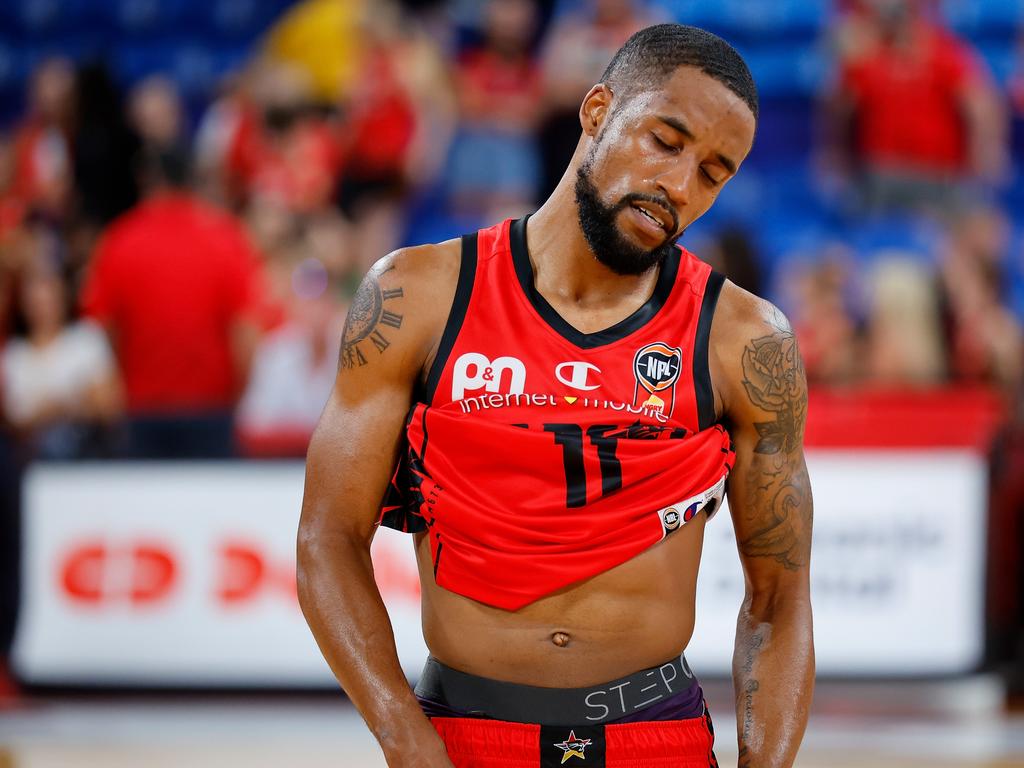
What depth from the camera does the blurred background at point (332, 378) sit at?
20.3ft

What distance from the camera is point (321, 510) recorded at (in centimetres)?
251

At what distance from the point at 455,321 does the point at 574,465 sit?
328 millimetres

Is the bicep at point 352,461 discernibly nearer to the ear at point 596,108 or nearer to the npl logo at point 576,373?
the npl logo at point 576,373

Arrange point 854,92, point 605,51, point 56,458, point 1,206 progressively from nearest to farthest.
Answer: point 56,458 < point 605,51 < point 854,92 < point 1,206

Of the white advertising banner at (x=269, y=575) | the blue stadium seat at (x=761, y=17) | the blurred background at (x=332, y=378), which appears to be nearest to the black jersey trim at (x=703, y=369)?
the blurred background at (x=332, y=378)

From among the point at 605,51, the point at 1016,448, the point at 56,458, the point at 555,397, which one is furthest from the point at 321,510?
the point at 605,51

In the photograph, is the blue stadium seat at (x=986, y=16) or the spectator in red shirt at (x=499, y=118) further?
the blue stadium seat at (x=986, y=16)

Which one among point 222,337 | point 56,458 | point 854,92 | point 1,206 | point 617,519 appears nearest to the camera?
point 617,519

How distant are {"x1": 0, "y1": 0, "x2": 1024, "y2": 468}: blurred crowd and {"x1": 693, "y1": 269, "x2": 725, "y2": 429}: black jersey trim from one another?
406cm

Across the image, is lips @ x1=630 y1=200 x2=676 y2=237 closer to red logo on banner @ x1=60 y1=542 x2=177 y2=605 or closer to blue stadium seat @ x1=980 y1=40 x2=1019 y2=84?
red logo on banner @ x1=60 y1=542 x2=177 y2=605

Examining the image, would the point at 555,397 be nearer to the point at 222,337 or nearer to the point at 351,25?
the point at 222,337

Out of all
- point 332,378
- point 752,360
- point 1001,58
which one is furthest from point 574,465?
point 1001,58

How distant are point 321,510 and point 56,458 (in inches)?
172

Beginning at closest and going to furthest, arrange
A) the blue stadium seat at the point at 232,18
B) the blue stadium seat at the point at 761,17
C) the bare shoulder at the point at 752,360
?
the bare shoulder at the point at 752,360
the blue stadium seat at the point at 761,17
the blue stadium seat at the point at 232,18
